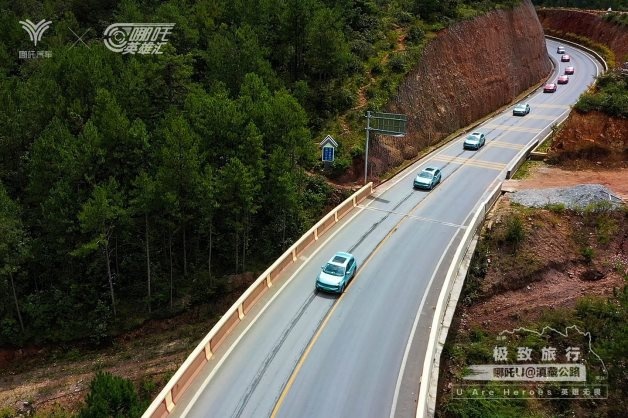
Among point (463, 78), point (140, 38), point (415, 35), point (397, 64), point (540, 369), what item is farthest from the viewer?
point (463, 78)

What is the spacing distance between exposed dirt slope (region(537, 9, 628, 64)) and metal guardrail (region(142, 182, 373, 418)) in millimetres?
68687

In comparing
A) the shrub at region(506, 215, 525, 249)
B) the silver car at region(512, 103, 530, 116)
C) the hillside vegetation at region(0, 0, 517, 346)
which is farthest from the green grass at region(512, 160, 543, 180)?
the silver car at region(512, 103, 530, 116)

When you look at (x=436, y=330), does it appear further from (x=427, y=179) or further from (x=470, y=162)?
(x=470, y=162)

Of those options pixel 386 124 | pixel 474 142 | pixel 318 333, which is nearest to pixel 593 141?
pixel 474 142

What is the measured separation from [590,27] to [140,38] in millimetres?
90030

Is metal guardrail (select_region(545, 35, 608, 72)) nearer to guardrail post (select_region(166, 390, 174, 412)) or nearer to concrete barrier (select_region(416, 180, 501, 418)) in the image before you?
concrete barrier (select_region(416, 180, 501, 418))

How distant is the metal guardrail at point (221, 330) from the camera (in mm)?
17484

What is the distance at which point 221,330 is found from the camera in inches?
848

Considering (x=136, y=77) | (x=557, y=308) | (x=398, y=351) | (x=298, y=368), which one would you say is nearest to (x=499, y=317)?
(x=557, y=308)

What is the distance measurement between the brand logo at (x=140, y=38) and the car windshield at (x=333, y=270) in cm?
2750

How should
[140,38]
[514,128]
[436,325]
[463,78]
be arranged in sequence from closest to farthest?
[436,325]
[140,38]
[514,128]
[463,78]

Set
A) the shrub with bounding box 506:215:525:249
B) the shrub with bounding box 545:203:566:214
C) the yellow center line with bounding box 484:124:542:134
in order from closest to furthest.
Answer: the shrub with bounding box 506:215:525:249
the shrub with bounding box 545:203:566:214
the yellow center line with bounding box 484:124:542:134

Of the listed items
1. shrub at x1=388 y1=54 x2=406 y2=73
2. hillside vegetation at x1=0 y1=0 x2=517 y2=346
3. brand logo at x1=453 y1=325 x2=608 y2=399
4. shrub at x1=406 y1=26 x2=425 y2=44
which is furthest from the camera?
shrub at x1=406 y1=26 x2=425 y2=44

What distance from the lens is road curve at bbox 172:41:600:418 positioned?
18.4m
